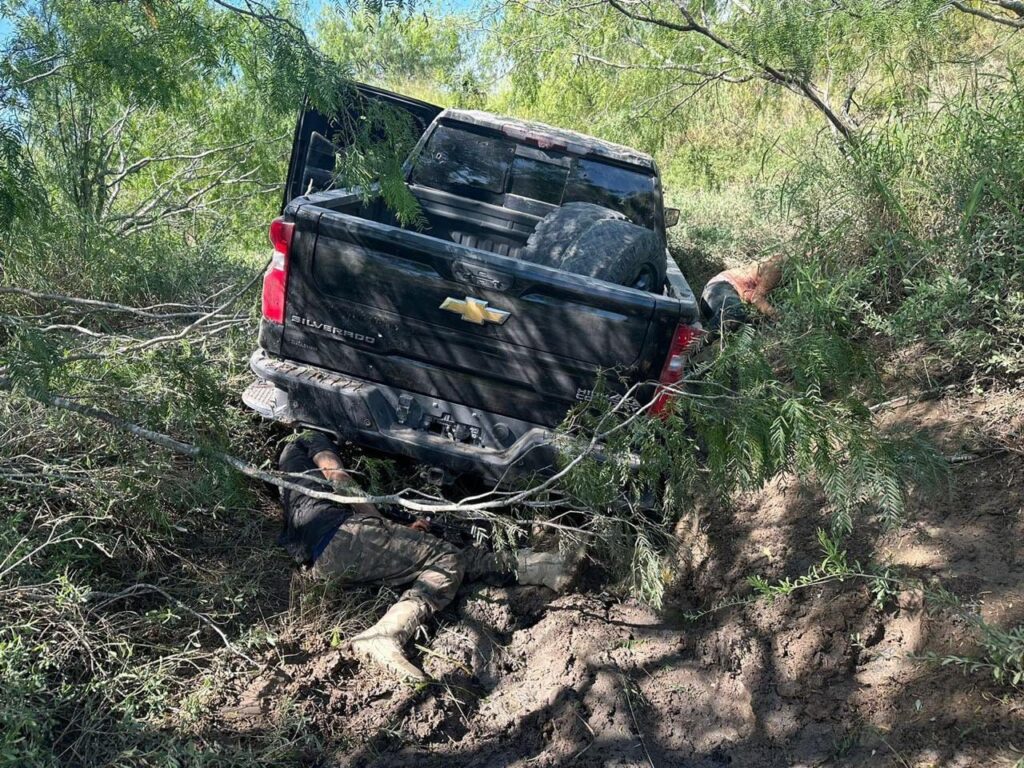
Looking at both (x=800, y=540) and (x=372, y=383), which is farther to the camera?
(x=372, y=383)

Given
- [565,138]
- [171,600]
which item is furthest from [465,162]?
[171,600]

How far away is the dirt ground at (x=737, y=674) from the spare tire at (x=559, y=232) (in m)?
1.83

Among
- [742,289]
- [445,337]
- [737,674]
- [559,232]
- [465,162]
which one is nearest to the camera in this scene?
[737,674]

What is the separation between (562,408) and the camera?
4.18 metres

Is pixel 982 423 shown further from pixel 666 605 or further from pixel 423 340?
pixel 423 340

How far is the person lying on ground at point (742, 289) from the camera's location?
18.1 ft

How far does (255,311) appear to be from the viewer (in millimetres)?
5289

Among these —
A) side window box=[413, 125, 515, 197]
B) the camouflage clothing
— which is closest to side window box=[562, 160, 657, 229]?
side window box=[413, 125, 515, 197]

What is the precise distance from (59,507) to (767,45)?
5329mm

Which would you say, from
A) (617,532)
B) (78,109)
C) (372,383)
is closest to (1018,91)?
(617,532)

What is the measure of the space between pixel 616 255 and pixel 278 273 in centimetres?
174

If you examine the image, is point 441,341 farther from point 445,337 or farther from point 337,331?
point 337,331

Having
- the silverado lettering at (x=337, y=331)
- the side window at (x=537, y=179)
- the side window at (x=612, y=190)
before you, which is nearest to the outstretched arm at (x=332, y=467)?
the silverado lettering at (x=337, y=331)

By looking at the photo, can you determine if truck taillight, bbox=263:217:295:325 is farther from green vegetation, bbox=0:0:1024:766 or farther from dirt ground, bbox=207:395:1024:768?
dirt ground, bbox=207:395:1024:768
